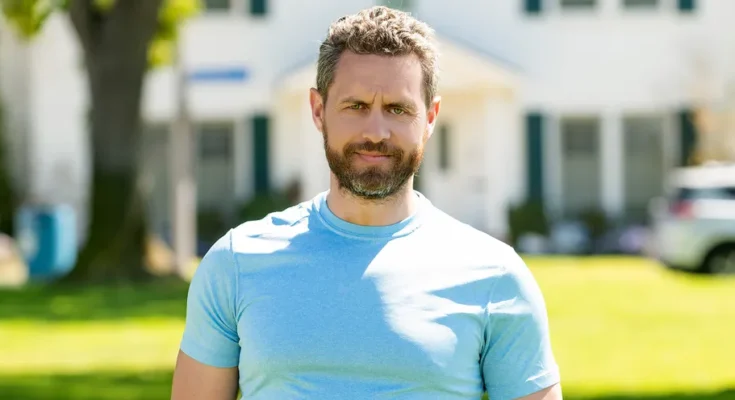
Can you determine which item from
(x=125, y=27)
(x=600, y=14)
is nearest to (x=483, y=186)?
(x=600, y=14)

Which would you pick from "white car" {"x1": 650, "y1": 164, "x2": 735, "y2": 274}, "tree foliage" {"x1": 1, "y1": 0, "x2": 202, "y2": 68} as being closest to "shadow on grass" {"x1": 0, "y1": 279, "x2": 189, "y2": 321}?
"tree foliage" {"x1": 1, "y1": 0, "x2": 202, "y2": 68}

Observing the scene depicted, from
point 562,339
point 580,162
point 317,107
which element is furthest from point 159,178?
point 317,107

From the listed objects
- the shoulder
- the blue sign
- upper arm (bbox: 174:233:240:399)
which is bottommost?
the blue sign

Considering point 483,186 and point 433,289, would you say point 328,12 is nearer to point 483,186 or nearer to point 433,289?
point 483,186

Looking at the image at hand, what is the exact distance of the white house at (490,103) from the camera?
2341 cm

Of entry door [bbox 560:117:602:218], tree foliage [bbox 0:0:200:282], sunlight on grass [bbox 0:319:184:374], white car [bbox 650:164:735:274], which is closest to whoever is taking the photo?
sunlight on grass [bbox 0:319:184:374]

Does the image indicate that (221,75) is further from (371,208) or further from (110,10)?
(371,208)

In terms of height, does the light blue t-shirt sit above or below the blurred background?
above

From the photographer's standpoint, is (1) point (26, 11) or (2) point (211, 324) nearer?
(2) point (211, 324)

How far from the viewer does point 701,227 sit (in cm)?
1791

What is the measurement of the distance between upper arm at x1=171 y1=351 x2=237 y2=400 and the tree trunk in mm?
13146

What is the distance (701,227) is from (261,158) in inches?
335

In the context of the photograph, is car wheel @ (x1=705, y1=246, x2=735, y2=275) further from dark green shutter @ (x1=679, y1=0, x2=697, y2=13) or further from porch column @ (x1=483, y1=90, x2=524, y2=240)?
dark green shutter @ (x1=679, y1=0, x2=697, y2=13)

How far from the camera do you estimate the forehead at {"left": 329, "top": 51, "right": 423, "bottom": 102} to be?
2.86 m
